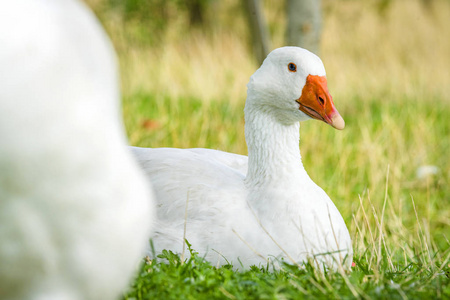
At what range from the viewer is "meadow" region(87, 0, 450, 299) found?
2.20 m

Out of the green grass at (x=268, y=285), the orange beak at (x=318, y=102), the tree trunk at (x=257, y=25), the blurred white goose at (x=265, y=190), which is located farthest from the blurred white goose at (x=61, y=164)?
the tree trunk at (x=257, y=25)

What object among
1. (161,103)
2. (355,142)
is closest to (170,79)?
(161,103)

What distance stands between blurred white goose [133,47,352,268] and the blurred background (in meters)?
0.39

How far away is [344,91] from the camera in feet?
26.8

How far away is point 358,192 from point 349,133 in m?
1.49

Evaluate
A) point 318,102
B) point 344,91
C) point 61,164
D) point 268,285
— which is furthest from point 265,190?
point 344,91

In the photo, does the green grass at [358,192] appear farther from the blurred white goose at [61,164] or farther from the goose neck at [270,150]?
the blurred white goose at [61,164]

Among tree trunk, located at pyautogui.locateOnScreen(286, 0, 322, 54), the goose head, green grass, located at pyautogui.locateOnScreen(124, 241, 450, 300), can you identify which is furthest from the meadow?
tree trunk, located at pyautogui.locateOnScreen(286, 0, 322, 54)

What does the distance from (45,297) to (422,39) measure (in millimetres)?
12054

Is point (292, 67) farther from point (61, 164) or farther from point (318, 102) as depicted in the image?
point (61, 164)

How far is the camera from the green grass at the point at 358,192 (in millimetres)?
2094

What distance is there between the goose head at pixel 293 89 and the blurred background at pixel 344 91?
1.87ft

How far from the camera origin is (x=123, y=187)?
4.67ft

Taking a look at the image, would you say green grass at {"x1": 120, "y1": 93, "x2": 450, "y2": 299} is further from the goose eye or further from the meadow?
the goose eye
